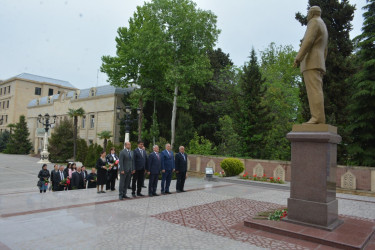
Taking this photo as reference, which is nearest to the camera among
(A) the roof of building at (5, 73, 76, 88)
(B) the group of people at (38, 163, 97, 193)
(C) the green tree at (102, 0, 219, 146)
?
(B) the group of people at (38, 163, 97, 193)

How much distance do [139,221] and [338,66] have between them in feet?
63.6

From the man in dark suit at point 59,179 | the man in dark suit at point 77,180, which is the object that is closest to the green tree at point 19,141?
the man in dark suit at point 59,179

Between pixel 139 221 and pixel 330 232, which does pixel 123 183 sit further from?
pixel 330 232

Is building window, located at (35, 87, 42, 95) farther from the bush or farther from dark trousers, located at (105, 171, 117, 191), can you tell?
dark trousers, located at (105, 171, 117, 191)

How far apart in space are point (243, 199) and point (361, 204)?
181 inches

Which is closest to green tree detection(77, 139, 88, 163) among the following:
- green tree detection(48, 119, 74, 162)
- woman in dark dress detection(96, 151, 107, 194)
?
green tree detection(48, 119, 74, 162)

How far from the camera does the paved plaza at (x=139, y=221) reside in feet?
18.0

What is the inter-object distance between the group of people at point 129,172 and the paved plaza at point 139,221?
69cm

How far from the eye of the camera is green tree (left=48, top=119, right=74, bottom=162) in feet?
131

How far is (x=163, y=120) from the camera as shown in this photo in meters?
35.9

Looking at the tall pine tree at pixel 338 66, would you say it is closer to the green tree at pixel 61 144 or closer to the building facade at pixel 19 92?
the green tree at pixel 61 144

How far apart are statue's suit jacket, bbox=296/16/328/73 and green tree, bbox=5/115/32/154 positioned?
61182mm

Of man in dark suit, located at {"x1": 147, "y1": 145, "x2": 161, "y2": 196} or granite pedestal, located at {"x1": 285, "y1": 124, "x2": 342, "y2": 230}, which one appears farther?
man in dark suit, located at {"x1": 147, "y1": 145, "x2": 161, "y2": 196}

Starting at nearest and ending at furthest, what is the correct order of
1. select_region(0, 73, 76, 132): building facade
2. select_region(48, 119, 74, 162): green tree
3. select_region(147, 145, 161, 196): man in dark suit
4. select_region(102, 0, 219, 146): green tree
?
select_region(147, 145, 161, 196): man in dark suit
select_region(102, 0, 219, 146): green tree
select_region(48, 119, 74, 162): green tree
select_region(0, 73, 76, 132): building facade
